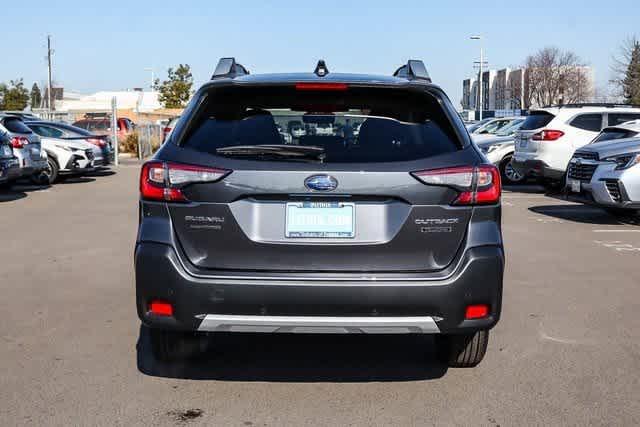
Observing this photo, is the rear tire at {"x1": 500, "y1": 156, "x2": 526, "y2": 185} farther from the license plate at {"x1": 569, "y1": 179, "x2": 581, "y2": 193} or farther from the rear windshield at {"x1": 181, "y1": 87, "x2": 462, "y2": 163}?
the rear windshield at {"x1": 181, "y1": 87, "x2": 462, "y2": 163}

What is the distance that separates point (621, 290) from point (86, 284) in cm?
472

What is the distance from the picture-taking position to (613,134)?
1377 centimetres

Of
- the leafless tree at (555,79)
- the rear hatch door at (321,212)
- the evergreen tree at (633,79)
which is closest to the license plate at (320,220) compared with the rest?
the rear hatch door at (321,212)

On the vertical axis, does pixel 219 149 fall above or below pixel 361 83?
below

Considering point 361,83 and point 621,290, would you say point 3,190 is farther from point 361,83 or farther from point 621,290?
point 361,83

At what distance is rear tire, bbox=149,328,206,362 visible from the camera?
15.5 ft

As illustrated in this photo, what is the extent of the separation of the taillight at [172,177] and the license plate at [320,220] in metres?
0.38

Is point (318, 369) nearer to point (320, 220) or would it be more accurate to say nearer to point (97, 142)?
point (320, 220)

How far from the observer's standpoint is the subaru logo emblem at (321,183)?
3955 mm

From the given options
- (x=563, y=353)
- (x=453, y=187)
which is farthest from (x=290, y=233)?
(x=563, y=353)

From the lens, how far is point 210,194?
4.02 m

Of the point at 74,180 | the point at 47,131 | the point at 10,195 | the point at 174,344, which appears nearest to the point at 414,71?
the point at 174,344

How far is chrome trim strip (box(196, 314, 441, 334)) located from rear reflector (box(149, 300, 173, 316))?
0.57ft

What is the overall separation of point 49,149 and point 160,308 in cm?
1664
